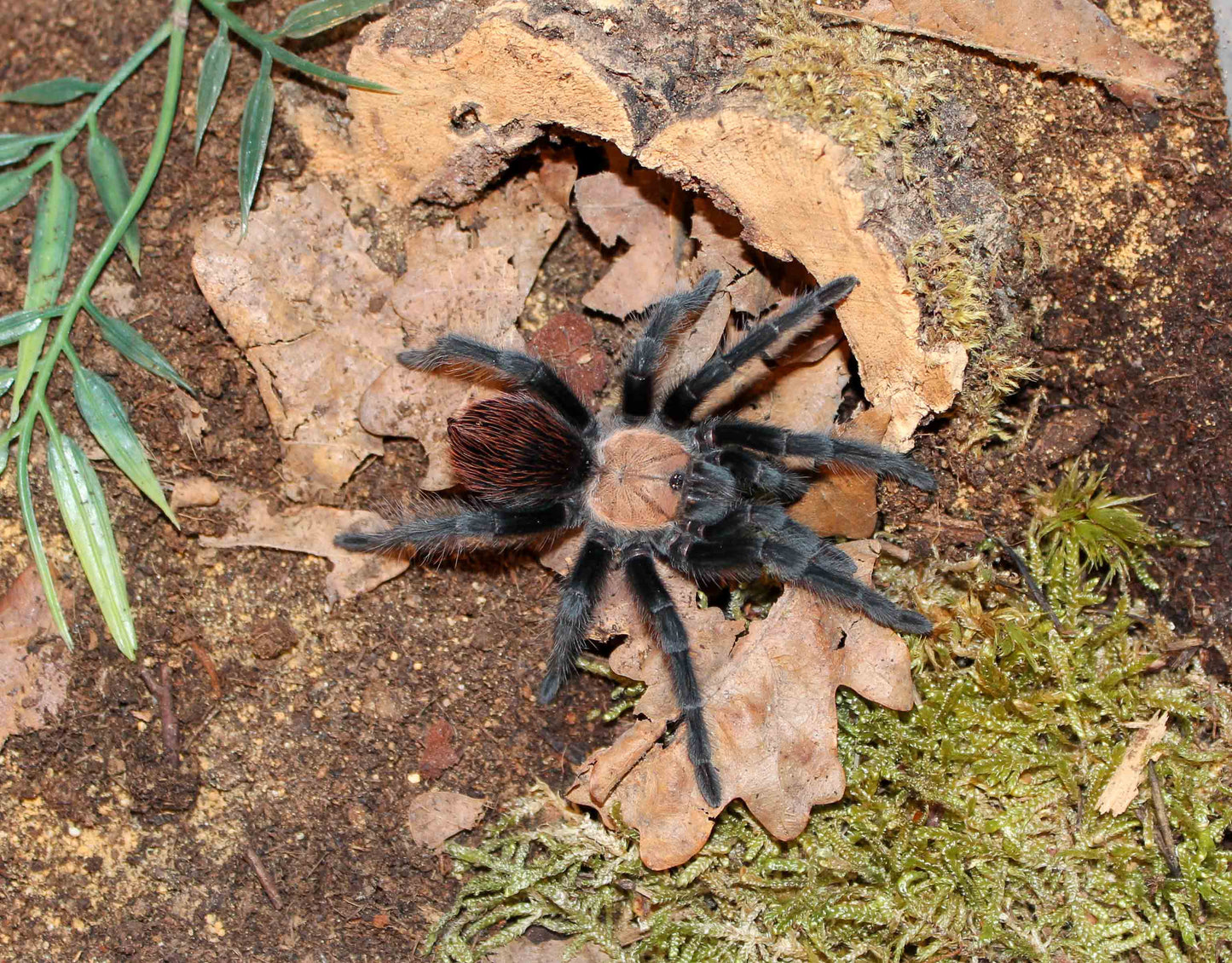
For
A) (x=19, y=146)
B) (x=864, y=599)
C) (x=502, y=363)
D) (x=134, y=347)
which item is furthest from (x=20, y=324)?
(x=864, y=599)

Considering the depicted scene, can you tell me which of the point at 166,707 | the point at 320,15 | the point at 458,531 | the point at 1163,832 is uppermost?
the point at 320,15

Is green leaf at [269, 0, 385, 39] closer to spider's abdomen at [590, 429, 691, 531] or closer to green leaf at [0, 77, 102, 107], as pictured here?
green leaf at [0, 77, 102, 107]

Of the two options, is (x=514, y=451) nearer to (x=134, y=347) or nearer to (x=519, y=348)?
(x=519, y=348)

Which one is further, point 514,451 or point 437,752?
point 437,752

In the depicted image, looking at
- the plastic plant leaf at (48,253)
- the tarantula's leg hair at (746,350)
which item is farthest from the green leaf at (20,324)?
the tarantula's leg hair at (746,350)

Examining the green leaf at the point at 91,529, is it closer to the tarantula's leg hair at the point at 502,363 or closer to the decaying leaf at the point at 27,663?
Answer: the decaying leaf at the point at 27,663

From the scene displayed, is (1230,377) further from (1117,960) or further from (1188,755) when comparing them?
(1117,960)

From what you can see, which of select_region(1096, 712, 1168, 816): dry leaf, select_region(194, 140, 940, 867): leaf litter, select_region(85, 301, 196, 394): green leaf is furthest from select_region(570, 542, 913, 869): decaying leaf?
select_region(85, 301, 196, 394): green leaf
